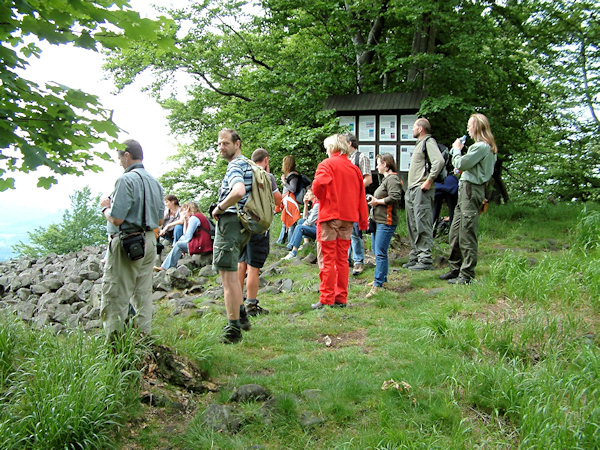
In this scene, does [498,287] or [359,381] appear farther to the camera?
[498,287]

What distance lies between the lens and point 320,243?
6.30 meters

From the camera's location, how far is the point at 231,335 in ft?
16.7

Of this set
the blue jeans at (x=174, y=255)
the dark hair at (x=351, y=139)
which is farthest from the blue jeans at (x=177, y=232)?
the dark hair at (x=351, y=139)

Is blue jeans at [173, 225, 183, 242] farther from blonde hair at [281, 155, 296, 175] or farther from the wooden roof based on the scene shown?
the wooden roof

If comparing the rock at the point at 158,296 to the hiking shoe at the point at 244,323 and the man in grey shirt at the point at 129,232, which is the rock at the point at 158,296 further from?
the man in grey shirt at the point at 129,232

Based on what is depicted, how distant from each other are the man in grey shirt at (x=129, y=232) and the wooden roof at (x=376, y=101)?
8045 millimetres

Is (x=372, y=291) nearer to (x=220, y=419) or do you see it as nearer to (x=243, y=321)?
(x=243, y=321)

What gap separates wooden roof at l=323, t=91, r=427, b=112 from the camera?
11641mm

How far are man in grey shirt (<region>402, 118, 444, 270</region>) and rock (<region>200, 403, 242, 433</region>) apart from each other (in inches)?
202

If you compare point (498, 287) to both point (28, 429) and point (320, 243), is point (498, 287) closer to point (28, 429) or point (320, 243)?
point (320, 243)

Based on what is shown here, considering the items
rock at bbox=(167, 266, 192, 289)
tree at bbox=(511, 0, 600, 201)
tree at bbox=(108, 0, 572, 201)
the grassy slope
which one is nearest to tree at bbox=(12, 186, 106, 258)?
tree at bbox=(108, 0, 572, 201)

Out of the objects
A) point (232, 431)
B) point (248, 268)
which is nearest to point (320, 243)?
point (248, 268)

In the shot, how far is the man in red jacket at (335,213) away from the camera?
20.3 ft

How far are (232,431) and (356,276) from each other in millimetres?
5114
